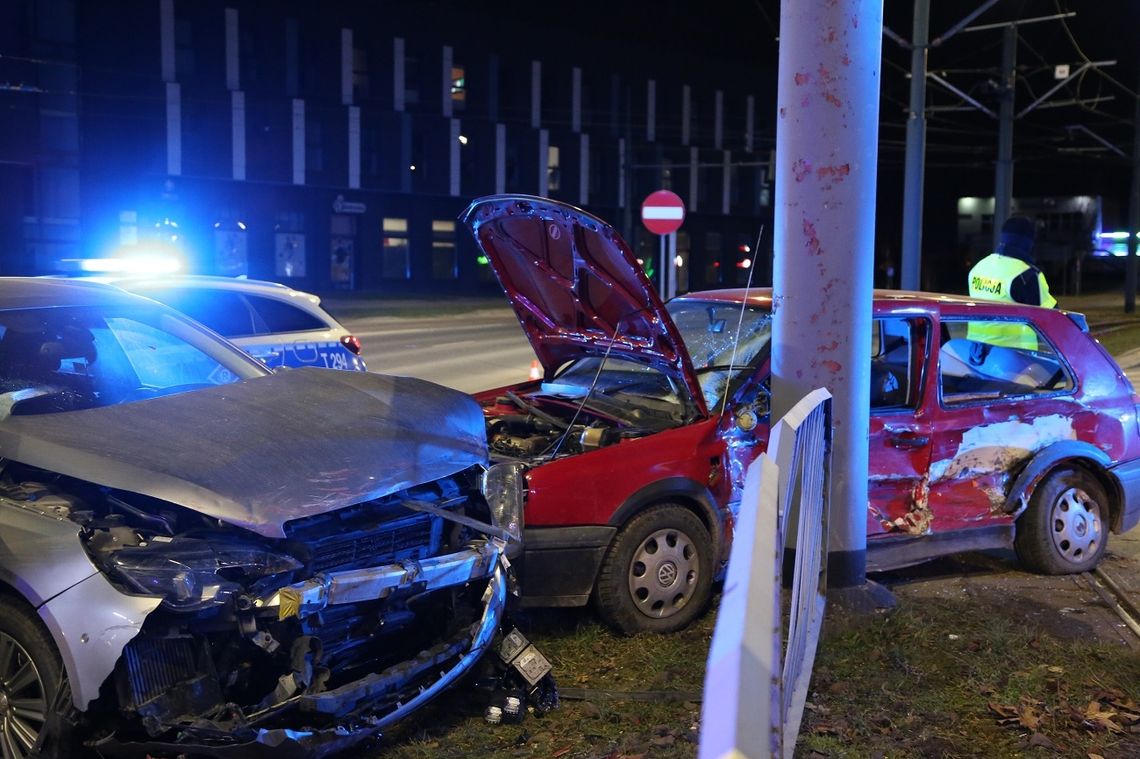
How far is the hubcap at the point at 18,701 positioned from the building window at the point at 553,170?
1820 inches

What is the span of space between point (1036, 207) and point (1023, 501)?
88632 millimetres

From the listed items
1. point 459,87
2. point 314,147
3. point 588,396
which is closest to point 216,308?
point 588,396

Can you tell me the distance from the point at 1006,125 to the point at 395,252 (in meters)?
29.4

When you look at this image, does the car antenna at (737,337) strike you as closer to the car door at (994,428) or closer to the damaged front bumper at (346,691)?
the car door at (994,428)

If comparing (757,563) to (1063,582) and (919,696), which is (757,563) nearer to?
(919,696)

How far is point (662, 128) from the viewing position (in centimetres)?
5384

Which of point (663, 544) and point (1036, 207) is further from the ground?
point (1036, 207)

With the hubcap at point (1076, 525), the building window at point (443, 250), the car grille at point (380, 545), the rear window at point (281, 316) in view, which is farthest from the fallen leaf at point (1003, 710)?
the building window at point (443, 250)

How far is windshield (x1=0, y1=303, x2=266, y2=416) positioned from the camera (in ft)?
14.4

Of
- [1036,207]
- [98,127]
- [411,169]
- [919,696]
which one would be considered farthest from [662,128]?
[919,696]

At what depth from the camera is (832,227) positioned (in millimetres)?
4922

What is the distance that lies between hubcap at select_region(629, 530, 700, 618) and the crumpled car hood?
1.14m

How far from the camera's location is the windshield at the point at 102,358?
4.39m

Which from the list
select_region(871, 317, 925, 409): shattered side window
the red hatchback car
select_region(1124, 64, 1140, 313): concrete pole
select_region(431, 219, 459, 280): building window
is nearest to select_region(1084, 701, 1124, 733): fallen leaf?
the red hatchback car
